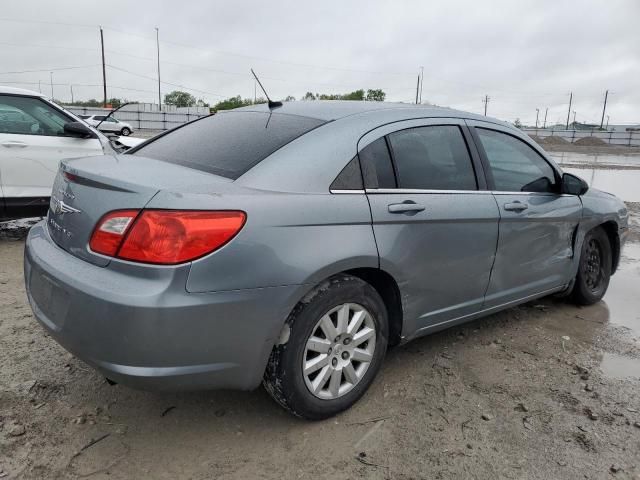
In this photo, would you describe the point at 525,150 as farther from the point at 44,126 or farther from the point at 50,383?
the point at 44,126

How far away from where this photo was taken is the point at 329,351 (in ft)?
8.36

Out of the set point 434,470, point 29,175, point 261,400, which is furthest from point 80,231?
point 29,175

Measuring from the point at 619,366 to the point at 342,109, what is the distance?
7.82 ft

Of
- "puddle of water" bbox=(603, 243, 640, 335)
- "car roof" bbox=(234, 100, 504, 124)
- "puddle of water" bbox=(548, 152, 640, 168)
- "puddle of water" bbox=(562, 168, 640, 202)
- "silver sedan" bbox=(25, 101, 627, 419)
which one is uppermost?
"car roof" bbox=(234, 100, 504, 124)

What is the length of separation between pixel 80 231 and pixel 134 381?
28.1 inches

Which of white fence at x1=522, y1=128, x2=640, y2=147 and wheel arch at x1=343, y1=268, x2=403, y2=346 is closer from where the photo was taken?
wheel arch at x1=343, y1=268, x2=403, y2=346

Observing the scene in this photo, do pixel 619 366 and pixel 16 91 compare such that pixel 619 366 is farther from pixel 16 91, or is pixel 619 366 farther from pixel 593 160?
pixel 593 160

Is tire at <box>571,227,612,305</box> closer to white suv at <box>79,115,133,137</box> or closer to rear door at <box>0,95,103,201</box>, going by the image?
white suv at <box>79,115,133,137</box>

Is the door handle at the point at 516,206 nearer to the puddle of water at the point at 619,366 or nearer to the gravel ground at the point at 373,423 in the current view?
the gravel ground at the point at 373,423

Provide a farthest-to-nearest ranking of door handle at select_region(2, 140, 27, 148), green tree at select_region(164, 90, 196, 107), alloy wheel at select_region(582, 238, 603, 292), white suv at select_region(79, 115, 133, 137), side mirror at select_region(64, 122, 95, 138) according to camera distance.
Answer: green tree at select_region(164, 90, 196, 107)
white suv at select_region(79, 115, 133, 137)
side mirror at select_region(64, 122, 95, 138)
door handle at select_region(2, 140, 27, 148)
alloy wheel at select_region(582, 238, 603, 292)

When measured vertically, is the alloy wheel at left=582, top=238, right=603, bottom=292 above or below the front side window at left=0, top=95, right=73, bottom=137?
below

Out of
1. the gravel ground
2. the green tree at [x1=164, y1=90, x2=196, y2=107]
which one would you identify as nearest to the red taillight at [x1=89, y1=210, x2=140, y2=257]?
the gravel ground

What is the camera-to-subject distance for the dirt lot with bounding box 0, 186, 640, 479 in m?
2.30

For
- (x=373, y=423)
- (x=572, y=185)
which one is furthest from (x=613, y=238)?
(x=373, y=423)
